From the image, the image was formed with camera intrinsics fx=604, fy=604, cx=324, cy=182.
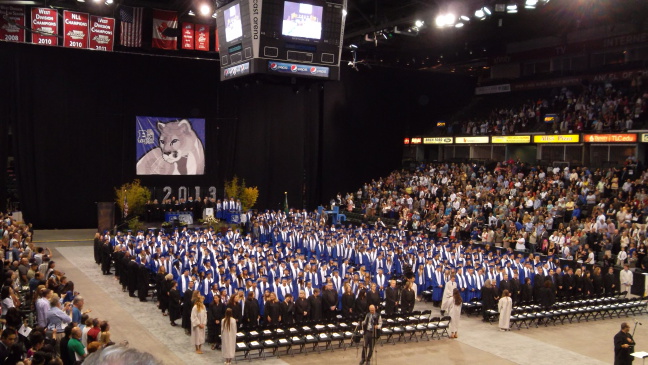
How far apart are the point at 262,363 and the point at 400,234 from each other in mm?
14436

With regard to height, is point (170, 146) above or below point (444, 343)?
above

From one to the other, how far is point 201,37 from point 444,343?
2400 cm

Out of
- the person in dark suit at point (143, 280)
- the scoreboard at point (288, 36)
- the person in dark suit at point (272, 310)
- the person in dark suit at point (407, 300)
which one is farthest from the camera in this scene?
the scoreboard at point (288, 36)

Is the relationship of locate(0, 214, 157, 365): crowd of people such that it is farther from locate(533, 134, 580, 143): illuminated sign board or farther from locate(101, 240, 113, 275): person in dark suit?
locate(533, 134, 580, 143): illuminated sign board

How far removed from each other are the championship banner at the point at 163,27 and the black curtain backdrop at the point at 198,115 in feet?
4.06

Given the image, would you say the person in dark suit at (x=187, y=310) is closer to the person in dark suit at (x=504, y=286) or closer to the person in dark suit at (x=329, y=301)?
the person in dark suit at (x=329, y=301)

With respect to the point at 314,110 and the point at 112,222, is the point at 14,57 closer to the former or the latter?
the point at 112,222

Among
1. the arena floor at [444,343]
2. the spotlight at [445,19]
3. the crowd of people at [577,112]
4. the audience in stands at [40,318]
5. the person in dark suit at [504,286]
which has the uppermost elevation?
the spotlight at [445,19]

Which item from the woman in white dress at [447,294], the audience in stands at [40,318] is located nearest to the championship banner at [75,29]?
the audience in stands at [40,318]

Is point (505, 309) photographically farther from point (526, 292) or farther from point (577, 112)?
point (577, 112)

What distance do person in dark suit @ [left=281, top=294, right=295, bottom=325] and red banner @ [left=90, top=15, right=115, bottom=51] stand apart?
21.8 meters

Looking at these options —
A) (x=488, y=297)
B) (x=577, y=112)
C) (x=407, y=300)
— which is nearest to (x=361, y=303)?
(x=407, y=300)

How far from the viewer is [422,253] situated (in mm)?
20375

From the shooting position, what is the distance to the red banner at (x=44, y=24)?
94.1 feet
